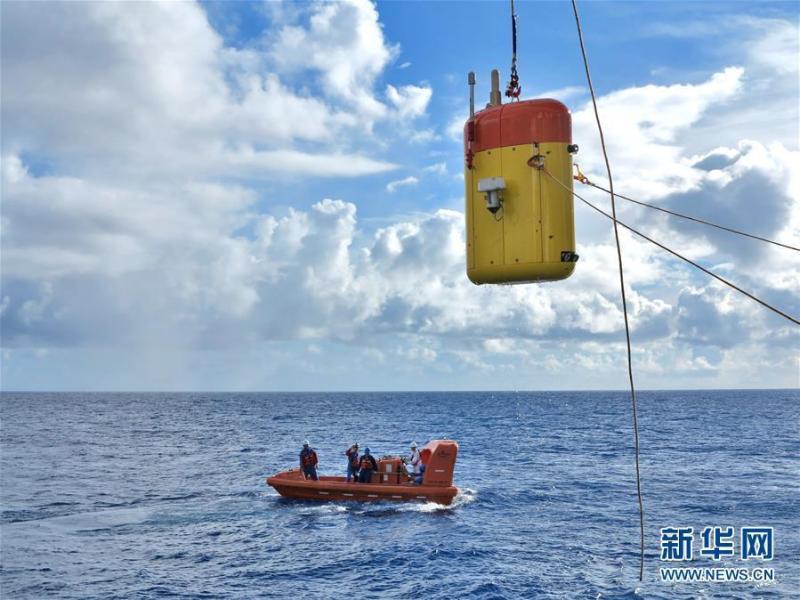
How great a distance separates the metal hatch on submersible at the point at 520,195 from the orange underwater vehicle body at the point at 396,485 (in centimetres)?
2235

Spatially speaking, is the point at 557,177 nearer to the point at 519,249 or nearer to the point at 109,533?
the point at 519,249

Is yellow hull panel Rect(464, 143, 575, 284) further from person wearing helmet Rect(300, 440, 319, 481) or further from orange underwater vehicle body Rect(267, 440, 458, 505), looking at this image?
person wearing helmet Rect(300, 440, 319, 481)

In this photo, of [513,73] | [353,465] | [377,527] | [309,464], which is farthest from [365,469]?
[513,73]

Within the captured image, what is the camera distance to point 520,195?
5594 mm

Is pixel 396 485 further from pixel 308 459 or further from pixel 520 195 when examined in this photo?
pixel 520 195

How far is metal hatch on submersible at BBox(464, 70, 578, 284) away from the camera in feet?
18.1

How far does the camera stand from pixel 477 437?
6806 cm

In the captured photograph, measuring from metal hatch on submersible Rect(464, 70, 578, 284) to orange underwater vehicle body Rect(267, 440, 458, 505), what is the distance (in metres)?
22.3

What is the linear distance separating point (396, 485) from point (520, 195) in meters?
23.8

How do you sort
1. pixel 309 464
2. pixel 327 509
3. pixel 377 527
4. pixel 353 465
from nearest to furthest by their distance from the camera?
1. pixel 377 527
2. pixel 327 509
3. pixel 353 465
4. pixel 309 464

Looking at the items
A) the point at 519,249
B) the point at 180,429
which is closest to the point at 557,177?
the point at 519,249

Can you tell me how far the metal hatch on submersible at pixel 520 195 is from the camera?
552 cm

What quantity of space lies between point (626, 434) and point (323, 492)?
48638 mm

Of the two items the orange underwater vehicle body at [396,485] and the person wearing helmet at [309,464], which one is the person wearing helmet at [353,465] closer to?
the orange underwater vehicle body at [396,485]
